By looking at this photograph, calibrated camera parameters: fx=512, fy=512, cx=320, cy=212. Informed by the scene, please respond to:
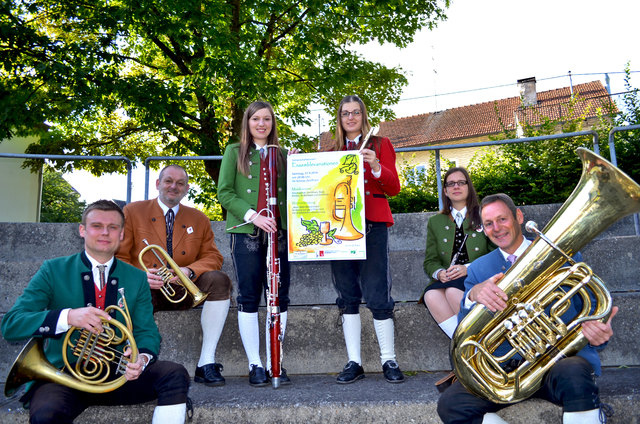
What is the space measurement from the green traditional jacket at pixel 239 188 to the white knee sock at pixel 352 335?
784 millimetres

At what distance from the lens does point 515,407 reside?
2.86 metres

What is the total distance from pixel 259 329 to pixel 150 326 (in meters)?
1.15

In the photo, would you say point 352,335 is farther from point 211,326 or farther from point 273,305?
point 211,326

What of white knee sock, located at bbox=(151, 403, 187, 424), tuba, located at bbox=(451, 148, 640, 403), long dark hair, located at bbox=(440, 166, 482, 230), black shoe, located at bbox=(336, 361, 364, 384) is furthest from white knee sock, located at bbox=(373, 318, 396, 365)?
white knee sock, located at bbox=(151, 403, 187, 424)

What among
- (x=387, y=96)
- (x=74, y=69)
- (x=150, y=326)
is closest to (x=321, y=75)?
(x=387, y=96)

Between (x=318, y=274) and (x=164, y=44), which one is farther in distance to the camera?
(x=164, y=44)

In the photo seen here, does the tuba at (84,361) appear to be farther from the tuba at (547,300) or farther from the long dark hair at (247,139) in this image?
the tuba at (547,300)

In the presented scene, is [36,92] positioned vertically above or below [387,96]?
below

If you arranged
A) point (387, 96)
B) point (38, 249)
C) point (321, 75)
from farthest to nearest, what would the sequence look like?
point (387, 96) < point (321, 75) < point (38, 249)

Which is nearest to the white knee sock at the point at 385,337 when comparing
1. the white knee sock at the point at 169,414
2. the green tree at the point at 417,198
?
the white knee sock at the point at 169,414

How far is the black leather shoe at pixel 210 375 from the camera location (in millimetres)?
3432

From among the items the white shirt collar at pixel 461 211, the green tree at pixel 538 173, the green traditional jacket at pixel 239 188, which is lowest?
the white shirt collar at pixel 461 211

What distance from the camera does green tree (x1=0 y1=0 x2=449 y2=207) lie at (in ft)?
29.3

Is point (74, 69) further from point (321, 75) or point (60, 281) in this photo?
point (60, 281)
